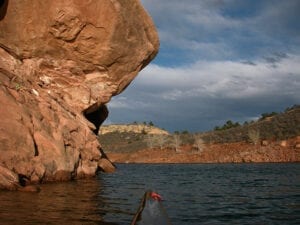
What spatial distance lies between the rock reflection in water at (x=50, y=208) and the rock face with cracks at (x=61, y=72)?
3308mm

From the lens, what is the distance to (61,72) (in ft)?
87.1

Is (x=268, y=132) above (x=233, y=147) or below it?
above

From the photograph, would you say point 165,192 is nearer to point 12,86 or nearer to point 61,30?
point 12,86

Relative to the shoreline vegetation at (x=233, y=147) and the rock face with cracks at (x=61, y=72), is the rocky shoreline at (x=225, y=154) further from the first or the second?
the rock face with cracks at (x=61, y=72)

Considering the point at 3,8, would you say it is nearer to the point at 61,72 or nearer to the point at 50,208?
the point at 61,72

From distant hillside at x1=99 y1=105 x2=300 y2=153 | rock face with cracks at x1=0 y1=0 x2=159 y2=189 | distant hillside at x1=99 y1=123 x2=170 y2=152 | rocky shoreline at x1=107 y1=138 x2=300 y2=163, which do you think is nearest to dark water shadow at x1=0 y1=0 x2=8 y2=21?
rock face with cracks at x1=0 y1=0 x2=159 y2=189

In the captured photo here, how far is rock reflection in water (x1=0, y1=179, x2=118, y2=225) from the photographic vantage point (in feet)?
30.1

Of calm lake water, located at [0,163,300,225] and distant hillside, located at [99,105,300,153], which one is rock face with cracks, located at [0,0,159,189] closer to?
calm lake water, located at [0,163,300,225]

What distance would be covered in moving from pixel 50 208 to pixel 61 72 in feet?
55.3

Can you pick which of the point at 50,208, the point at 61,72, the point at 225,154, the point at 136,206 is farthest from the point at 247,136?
the point at 50,208

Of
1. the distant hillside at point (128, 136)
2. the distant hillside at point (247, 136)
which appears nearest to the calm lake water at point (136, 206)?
the distant hillside at point (247, 136)

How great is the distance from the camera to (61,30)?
2467 cm

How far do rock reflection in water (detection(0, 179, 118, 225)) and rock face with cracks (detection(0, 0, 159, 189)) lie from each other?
10.9ft

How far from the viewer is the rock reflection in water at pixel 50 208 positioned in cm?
918
